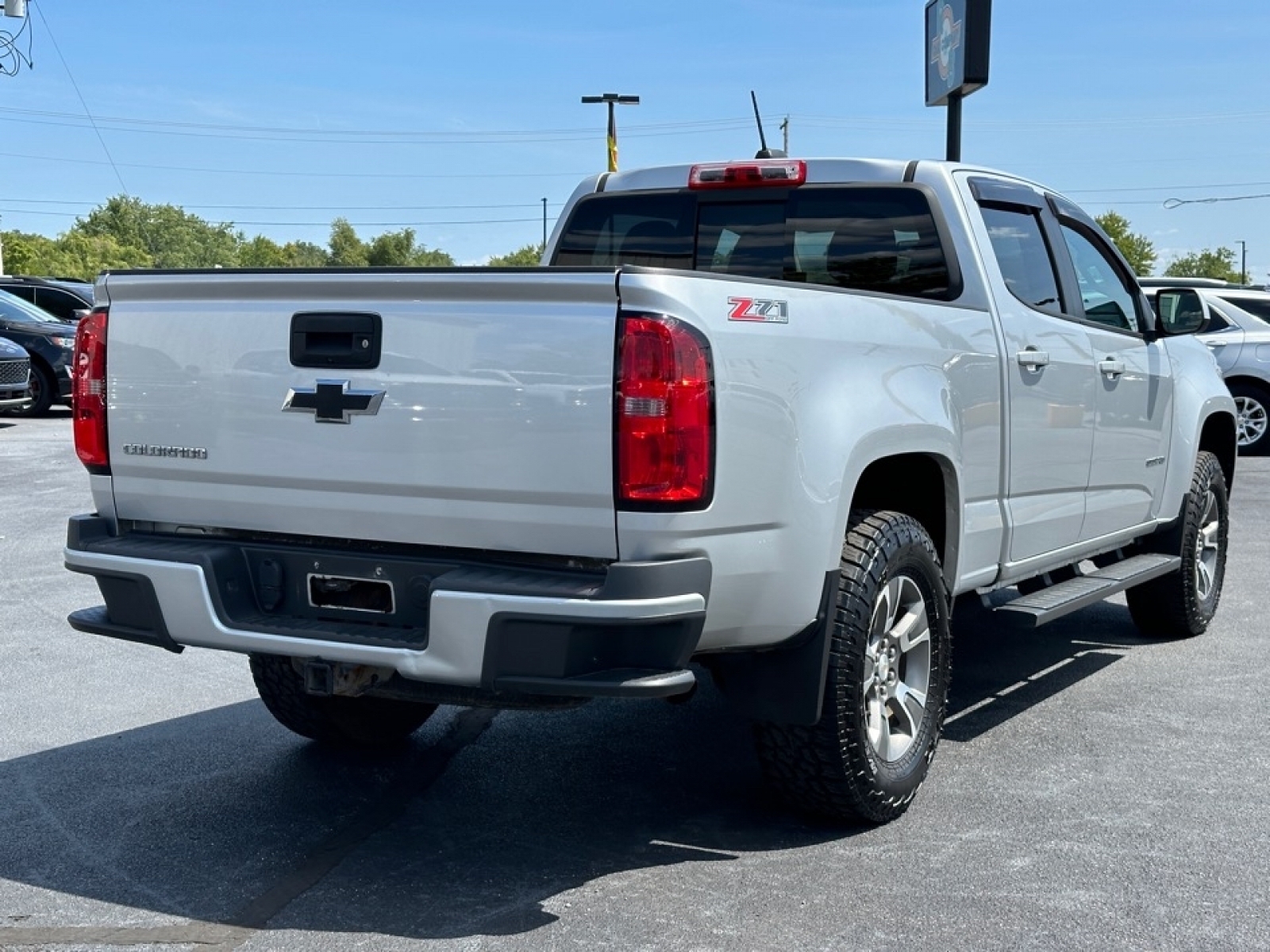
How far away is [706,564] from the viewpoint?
3.67 meters

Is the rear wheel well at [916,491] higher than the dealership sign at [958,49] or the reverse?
the reverse

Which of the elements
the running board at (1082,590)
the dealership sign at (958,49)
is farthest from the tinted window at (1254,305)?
the running board at (1082,590)

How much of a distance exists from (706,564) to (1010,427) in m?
1.88

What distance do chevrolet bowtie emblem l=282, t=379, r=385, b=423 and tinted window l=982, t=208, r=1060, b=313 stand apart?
255 cm

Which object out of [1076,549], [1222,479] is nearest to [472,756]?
[1076,549]

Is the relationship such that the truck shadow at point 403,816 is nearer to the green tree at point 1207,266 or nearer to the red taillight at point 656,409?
the red taillight at point 656,409

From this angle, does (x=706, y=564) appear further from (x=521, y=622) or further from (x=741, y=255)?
(x=741, y=255)

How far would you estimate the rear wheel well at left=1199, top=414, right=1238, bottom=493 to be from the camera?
759 cm

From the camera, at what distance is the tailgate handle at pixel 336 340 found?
3.84m

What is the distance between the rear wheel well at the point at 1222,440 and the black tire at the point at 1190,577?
0.23 m

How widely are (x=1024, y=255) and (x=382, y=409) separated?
9.47 feet

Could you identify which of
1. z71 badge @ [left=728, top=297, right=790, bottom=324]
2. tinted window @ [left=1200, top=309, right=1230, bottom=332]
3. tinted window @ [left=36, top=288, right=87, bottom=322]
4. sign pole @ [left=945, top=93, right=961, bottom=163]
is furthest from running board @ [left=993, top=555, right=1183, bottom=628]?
tinted window @ [left=36, top=288, right=87, bottom=322]

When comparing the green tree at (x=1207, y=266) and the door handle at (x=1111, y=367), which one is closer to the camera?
the door handle at (x=1111, y=367)

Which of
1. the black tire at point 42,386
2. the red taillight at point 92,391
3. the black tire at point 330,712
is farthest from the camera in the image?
the black tire at point 42,386
